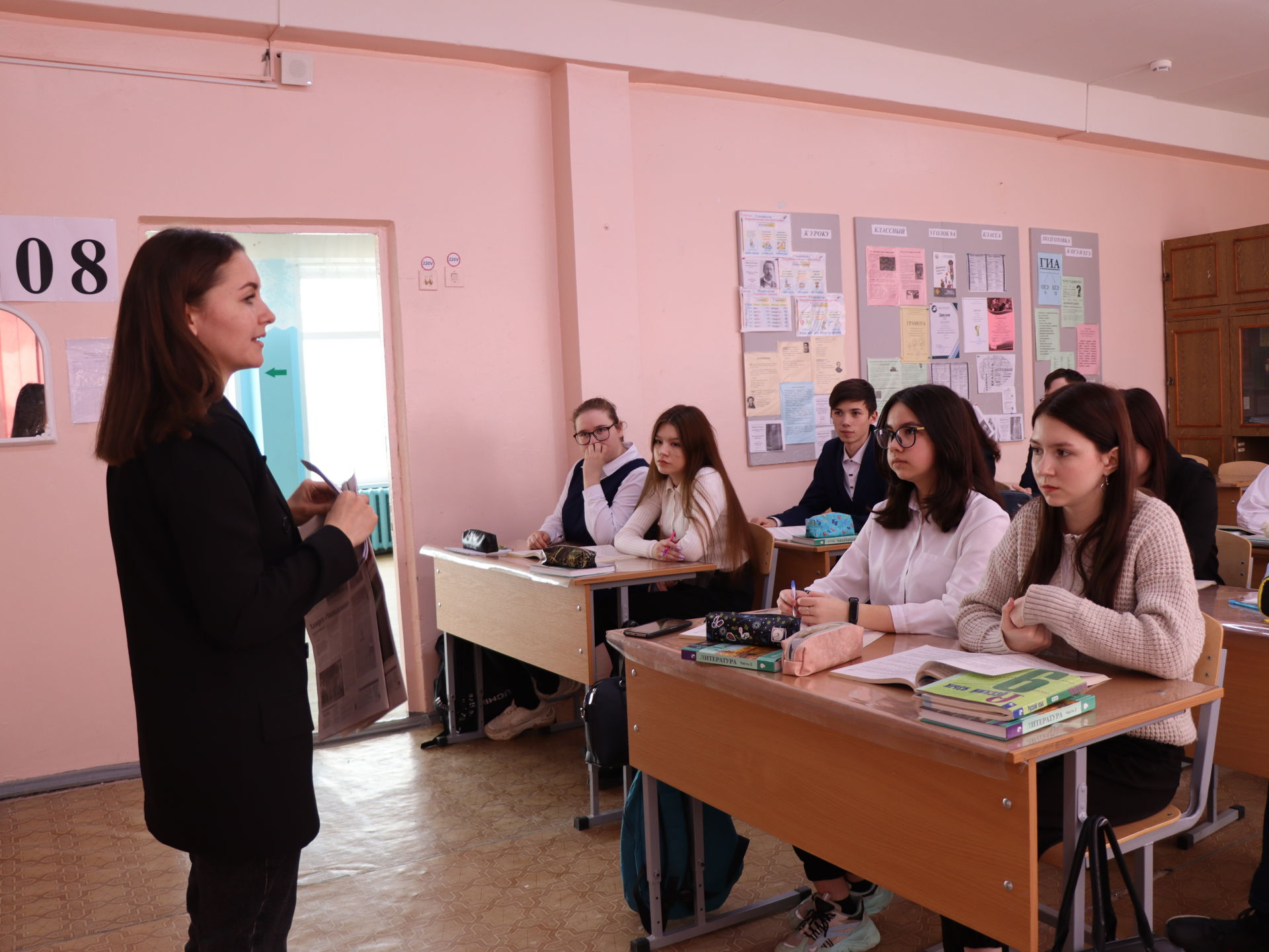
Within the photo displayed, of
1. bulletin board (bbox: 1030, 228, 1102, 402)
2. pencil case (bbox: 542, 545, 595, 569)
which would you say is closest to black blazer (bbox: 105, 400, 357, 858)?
pencil case (bbox: 542, 545, 595, 569)

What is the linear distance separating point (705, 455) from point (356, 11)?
2.08 m

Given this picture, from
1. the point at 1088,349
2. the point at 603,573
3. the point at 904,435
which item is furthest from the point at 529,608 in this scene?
the point at 1088,349

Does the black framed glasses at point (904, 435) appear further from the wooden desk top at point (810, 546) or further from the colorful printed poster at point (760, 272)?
the colorful printed poster at point (760, 272)

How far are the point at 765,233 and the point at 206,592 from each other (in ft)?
13.2

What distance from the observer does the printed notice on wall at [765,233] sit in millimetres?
4895

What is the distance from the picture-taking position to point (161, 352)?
4.43 ft

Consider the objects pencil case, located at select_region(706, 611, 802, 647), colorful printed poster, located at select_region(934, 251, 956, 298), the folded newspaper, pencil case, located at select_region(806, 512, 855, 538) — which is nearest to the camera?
the folded newspaper

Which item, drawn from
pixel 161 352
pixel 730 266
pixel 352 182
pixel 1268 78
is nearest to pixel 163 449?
pixel 161 352

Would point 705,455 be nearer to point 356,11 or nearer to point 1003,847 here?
point 356,11

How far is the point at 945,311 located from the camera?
555cm

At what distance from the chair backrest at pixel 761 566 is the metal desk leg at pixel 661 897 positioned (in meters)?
1.26

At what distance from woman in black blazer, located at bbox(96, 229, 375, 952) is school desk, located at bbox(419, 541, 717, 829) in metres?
1.75

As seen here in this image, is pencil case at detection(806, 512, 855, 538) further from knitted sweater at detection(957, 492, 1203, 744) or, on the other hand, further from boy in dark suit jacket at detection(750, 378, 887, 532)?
knitted sweater at detection(957, 492, 1203, 744)

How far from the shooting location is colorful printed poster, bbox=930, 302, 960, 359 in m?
5.51
